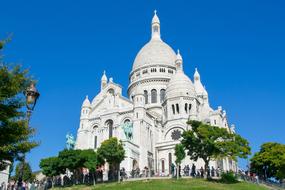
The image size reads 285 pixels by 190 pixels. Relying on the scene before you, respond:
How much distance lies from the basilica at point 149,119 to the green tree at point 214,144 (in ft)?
45.7

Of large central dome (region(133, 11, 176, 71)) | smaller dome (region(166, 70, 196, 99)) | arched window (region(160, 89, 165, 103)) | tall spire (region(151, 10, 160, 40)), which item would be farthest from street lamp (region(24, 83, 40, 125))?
tall spire (region(151, 10, 160, 40))

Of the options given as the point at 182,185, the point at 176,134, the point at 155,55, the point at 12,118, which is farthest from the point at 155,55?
the point at 12,118

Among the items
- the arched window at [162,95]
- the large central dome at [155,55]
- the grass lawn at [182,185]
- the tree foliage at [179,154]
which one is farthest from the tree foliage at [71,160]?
the large central dome at [155,55]

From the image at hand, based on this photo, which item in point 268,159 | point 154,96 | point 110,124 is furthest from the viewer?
point 154,96

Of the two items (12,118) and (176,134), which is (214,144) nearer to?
(176,134)

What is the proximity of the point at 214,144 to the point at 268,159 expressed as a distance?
21.2m

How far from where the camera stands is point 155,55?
87750 millimetres

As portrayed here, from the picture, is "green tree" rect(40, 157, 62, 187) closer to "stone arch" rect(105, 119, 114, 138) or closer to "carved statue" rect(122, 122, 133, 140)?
"carved statue" rect(122, 122, 133, 140)

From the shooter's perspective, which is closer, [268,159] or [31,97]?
[31,97]

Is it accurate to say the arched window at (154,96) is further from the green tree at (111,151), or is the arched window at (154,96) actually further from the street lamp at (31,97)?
the street lamp at (31,97)

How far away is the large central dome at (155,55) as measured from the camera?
86419mm

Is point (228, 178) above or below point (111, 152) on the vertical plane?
below

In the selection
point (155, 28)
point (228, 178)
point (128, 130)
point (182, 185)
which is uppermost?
point (155, 28)

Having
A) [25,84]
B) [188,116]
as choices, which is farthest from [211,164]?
[25,84]
